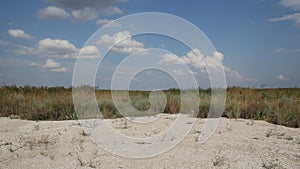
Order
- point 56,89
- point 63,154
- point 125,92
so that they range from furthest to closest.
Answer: point 56,89 → point 125,92 → point 63,154

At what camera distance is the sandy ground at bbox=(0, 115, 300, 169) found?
4.03 metres

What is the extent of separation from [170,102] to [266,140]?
493 centimetres

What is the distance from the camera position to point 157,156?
439 cm

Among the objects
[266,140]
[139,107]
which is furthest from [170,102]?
[266,140]

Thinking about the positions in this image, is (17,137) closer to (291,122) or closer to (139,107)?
(139,107)

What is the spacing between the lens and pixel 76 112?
9109 mm

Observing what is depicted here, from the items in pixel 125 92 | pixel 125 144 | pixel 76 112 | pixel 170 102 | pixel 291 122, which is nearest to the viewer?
pixel 125 144

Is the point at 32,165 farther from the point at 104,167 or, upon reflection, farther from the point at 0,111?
the point at 0,111

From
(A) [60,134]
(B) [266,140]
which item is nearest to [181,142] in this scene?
(B) [266,140]

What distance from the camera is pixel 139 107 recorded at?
408 inches

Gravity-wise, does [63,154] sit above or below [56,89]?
below

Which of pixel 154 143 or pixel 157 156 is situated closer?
pixel 157 156

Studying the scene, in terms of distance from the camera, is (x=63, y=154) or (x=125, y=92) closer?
(x=63, y=154)

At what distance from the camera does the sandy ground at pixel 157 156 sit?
4027 mm
